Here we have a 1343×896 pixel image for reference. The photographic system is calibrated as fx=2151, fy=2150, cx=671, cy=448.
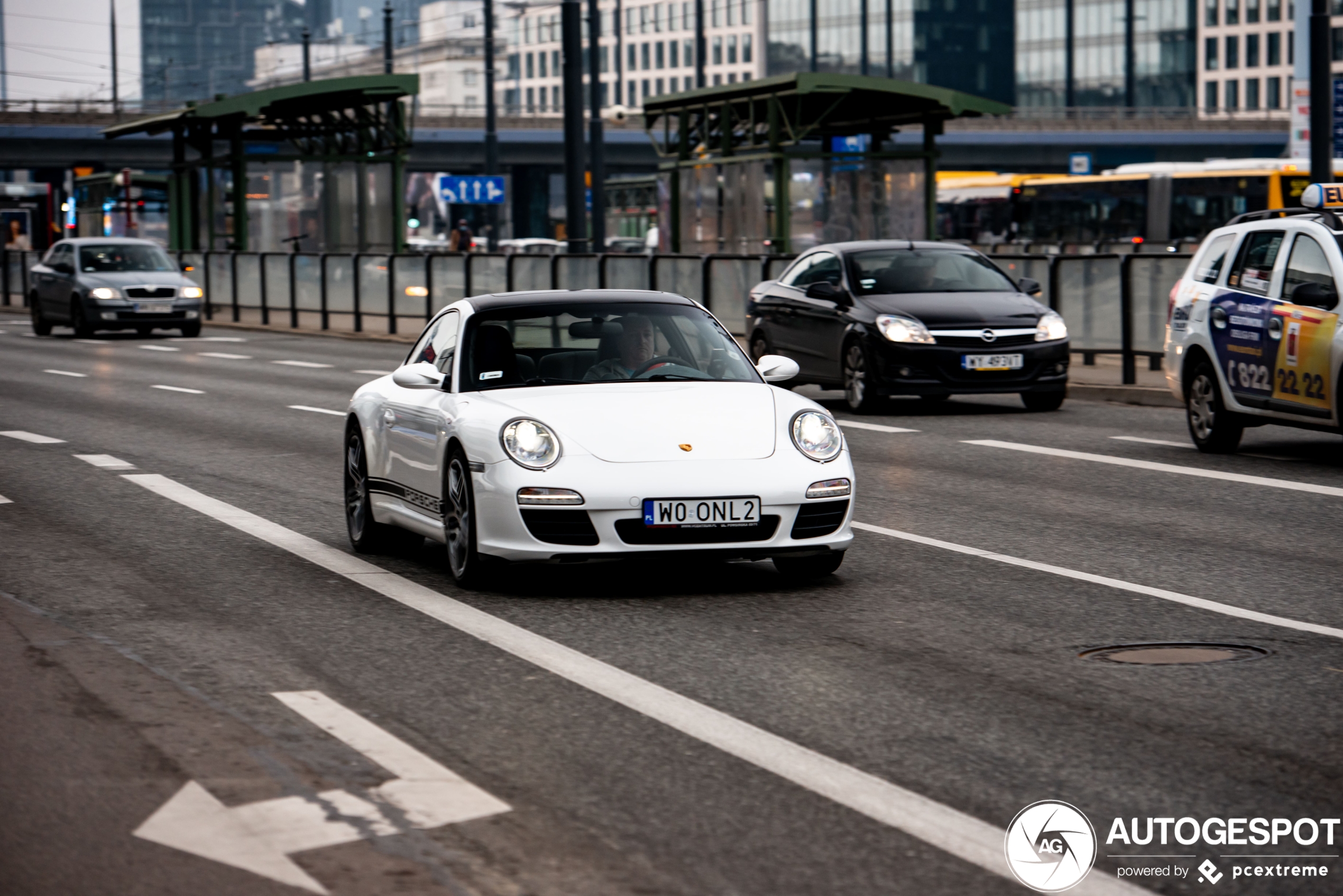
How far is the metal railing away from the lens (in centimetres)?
2217

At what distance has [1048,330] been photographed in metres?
18.5

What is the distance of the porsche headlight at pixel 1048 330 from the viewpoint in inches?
725

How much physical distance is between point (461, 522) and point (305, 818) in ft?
12.6

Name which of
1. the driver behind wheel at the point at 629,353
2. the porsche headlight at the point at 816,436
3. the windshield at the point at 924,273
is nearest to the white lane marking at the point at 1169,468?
the windshield at the point at 924,273

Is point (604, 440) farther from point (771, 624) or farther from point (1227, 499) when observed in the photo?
point (1227, 499)

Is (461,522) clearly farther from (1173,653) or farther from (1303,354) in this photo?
(1303,354)

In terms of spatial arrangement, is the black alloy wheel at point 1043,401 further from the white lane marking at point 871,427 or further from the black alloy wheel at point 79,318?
the black alloy wheel at point 79,318

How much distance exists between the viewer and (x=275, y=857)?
4.66m

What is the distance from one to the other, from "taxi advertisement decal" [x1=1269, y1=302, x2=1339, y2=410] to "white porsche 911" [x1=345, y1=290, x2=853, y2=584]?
16.9 feet

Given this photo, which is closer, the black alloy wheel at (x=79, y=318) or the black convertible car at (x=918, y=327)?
the black convertible car at (x=918, y=327)

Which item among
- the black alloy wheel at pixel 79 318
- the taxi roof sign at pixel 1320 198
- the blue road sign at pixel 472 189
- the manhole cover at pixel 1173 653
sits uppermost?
the blue road sign at pixel 472 189

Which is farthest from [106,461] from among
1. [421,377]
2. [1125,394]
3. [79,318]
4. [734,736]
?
[79,318]

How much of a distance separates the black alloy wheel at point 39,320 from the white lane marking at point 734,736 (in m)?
29.3

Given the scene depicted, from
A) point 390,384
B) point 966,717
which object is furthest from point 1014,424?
point 966,717
